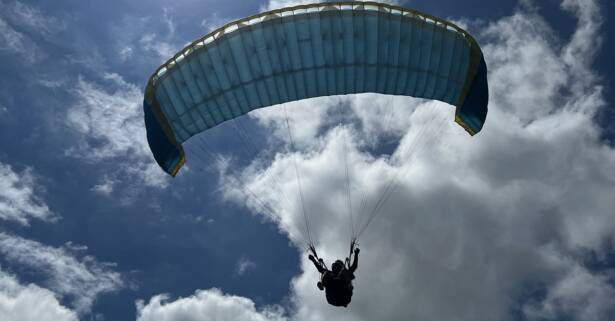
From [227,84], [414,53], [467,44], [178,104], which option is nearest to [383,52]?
[414,53]

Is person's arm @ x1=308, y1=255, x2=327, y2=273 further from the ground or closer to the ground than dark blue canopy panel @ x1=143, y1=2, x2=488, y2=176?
closer to the ground

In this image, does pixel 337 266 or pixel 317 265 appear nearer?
pixel 337 266

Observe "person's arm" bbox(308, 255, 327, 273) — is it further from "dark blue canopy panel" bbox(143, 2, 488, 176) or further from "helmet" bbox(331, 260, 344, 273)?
"dark blue canopy panel" bbox(143, 2, 488, 176)

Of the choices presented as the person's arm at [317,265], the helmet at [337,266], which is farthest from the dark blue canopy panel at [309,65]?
the helmet at [337,266]

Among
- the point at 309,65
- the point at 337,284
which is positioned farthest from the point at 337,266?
the point at 309,65

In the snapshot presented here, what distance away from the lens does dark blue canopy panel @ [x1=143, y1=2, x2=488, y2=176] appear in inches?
736

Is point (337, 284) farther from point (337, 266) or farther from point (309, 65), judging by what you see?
point (309, 65)

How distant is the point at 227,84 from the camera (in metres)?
19.3

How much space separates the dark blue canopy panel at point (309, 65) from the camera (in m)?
18.7

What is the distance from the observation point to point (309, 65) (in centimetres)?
1930

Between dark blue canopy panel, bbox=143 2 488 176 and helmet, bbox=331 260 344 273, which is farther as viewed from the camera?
helmet, bbox=331 260 344 273

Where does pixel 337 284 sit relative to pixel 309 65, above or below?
below

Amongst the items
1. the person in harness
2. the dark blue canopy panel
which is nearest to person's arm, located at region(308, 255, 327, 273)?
the person in harness

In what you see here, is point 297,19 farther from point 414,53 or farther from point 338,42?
point 414,53
